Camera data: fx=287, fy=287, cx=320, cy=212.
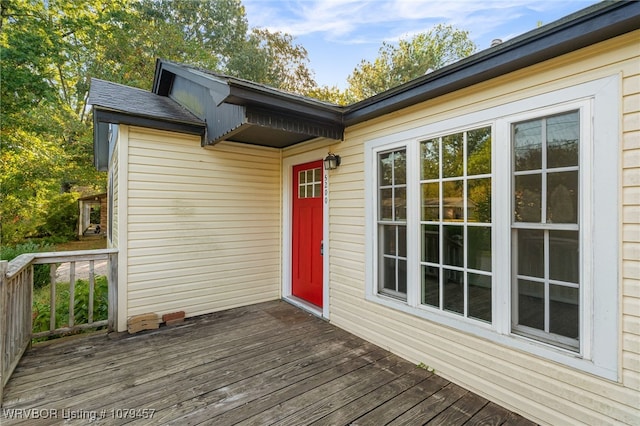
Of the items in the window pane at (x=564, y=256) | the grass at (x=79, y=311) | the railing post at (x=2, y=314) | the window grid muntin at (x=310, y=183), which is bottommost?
the grass at (x=79, y=311)

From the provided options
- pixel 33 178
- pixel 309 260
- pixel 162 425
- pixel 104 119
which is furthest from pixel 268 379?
pixel 33 178

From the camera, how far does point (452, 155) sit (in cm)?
257

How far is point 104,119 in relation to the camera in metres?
3.31

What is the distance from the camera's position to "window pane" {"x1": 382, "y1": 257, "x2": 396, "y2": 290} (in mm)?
3135

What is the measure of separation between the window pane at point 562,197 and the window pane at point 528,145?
0.15 meters

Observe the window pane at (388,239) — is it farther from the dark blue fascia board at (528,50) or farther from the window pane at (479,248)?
the dark blue fascia board at (528,50)

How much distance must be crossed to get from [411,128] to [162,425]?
3183mm

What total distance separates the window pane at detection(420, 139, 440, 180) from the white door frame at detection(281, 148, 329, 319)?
4.57ft

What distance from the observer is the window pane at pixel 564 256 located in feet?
6.25

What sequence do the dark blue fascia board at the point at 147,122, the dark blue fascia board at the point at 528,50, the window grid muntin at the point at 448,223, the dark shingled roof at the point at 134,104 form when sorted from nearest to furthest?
the dark blue fascia board at the point at 528,50 < the window grid muntin at the point at 448,223 < the dark blue fascia board at the point at 147,122 < the dark shingled roof at the point at 134,104

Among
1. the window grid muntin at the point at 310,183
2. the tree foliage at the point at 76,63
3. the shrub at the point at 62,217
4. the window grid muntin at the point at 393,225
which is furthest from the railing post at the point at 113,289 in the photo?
the shrub at the point at 62,217

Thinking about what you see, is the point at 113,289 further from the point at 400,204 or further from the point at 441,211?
the point at 441,211

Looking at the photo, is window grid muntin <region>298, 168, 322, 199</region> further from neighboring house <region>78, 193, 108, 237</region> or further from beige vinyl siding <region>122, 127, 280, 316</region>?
neighboring house <region>78, 193, 108, 237</region>

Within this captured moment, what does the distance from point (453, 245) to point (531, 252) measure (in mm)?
579
